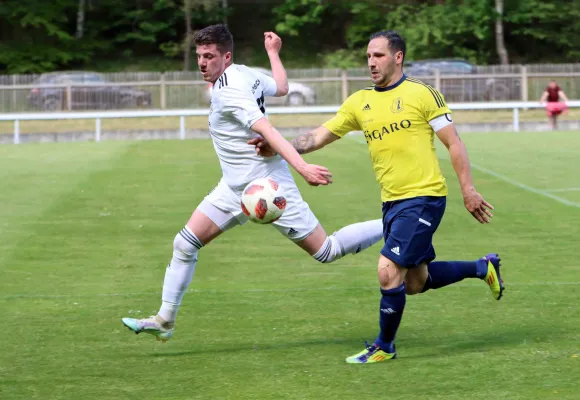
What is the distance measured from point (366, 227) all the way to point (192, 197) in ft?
32.8

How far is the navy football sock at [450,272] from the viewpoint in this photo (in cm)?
779

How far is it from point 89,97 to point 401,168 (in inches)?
1449

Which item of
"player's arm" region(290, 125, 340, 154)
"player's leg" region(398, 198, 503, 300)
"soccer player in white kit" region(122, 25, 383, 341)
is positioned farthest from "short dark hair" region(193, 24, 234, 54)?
"player's leg" region(398, 198, 503, 300)

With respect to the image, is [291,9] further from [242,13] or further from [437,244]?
[437,244]

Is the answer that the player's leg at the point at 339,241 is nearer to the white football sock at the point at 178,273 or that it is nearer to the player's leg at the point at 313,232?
the player's leg at the point at 313,232

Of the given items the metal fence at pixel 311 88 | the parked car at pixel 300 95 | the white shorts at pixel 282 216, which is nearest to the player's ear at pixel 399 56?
the white shorts at pixel 282 216

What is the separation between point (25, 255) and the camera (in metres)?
12.7

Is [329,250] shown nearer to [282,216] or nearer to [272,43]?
[282,216]

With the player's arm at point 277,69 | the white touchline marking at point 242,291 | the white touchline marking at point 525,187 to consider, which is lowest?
the white touchline marking at point 242,291

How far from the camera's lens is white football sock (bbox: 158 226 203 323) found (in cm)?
789

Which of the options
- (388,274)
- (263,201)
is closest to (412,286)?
(388,274)

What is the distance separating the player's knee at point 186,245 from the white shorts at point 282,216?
0.62ft

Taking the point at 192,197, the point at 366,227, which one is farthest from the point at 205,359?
the point at 192,197

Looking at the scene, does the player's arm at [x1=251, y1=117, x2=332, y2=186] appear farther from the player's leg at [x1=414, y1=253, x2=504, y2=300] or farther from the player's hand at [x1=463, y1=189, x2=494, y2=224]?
the player's leg at [x1=414, y1=253, x2=504, y2=300]
